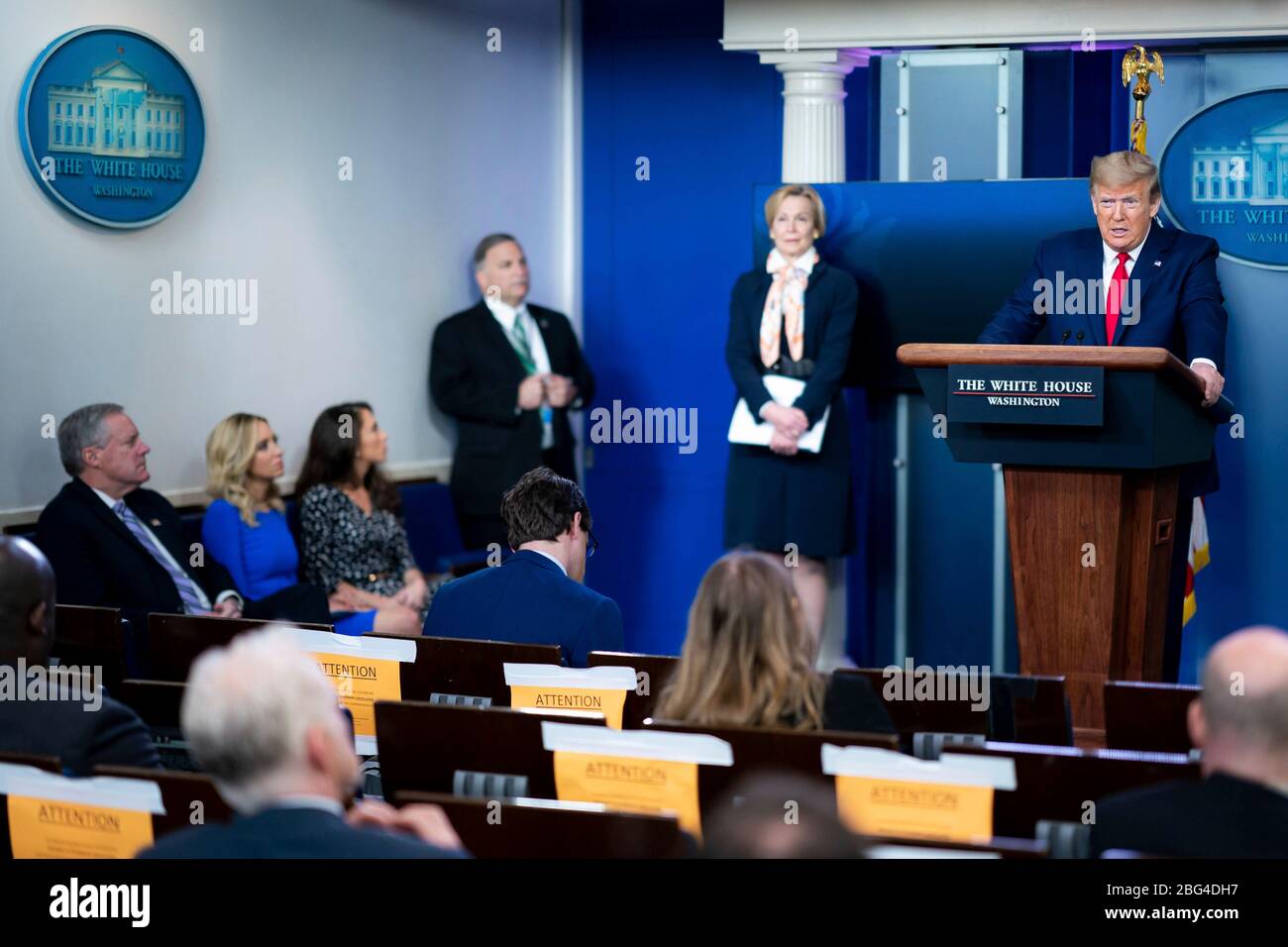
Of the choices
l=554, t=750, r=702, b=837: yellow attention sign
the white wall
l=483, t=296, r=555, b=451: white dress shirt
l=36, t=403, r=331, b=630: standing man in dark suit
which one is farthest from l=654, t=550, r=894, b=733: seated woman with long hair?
l=483, t=296, r=555, b=451: white dress shirt

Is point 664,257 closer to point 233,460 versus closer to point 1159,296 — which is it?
point 233,460

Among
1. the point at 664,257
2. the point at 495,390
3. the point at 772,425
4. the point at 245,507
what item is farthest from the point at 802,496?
the point at 245,507

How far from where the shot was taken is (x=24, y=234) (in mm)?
5559

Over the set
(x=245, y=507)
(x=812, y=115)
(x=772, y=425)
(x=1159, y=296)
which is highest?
(x=812, y=115)

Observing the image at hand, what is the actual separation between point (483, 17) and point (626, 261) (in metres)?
1.33

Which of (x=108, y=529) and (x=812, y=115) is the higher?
(x=812, y=115)

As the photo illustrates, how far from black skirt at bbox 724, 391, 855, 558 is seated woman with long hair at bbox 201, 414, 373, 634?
1.84 meters

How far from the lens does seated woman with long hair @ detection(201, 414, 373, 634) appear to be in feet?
19.3

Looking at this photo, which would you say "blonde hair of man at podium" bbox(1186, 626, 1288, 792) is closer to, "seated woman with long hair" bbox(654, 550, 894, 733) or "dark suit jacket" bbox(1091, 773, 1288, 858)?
"dark suit jacket" bbox(1091, 773, 1288, 858)

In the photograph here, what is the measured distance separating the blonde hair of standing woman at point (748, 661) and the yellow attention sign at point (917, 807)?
28cm

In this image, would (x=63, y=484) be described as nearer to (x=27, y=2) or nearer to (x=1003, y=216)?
(x=27, y=2)

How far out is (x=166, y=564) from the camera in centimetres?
557

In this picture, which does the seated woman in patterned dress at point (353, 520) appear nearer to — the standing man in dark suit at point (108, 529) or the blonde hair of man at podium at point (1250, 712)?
the standing man in dark suit at point (108, 529)

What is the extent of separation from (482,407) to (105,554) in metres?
2.39
